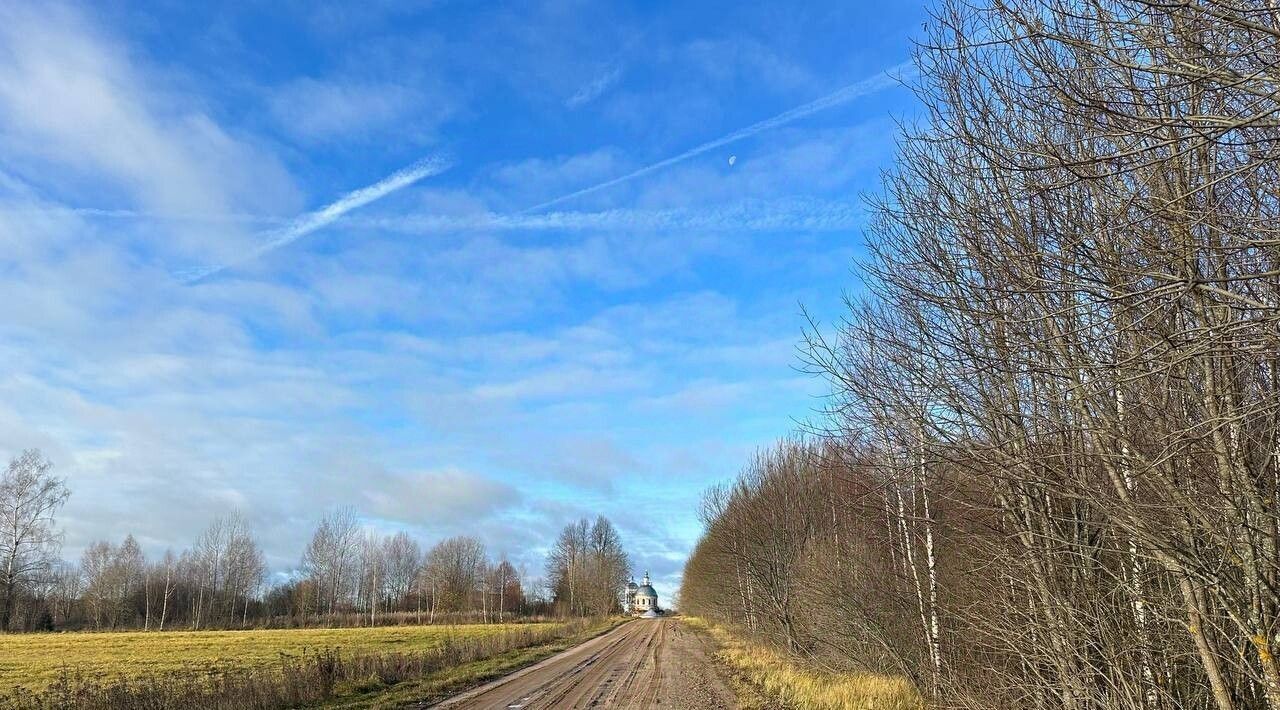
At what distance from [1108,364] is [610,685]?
18.7 m

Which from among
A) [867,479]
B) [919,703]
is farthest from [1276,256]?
[919,703]

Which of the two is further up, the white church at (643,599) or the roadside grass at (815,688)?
the roadside grass at (815,688)

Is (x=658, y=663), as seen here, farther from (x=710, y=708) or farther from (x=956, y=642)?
(x=956, y=642)

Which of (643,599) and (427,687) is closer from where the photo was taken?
(427,687)

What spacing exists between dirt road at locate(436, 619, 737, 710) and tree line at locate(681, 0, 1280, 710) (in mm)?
8971

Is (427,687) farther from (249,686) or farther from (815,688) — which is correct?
(815,688)

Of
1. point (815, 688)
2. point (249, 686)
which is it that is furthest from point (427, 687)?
point (815, 688)

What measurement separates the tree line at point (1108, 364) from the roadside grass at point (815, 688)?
11.9 ft

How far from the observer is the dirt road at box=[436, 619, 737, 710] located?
16.0m

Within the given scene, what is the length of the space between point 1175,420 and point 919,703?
8.70 metres

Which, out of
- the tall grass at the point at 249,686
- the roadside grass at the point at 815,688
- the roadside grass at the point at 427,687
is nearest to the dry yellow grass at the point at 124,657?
the tall grass at the point at 249,686

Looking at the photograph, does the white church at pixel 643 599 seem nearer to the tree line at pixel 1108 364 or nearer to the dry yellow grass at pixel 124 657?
the dry yellow grass at pixel 124 657

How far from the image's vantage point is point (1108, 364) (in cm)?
347

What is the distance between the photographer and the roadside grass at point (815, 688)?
12.3 meters
